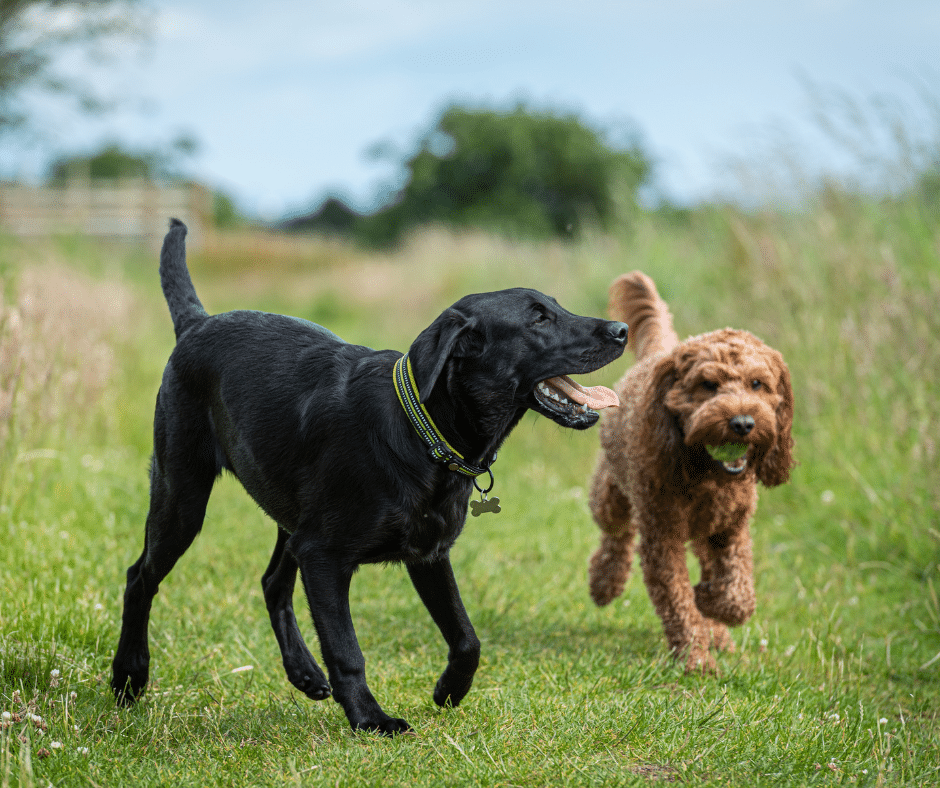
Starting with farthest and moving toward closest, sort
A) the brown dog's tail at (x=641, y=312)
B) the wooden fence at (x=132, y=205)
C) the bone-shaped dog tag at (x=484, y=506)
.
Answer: the wooden fence at (x=132, y=205) → the brown dog's tail at (x=641, y=312) → the bone-shaped dog tag at (x=484, y=506)

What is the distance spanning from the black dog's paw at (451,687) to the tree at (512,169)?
27.6 meters

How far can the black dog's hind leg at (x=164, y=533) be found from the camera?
3377mm

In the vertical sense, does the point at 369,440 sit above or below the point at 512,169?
below

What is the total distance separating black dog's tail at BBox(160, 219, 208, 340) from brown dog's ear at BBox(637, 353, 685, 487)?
202 cm

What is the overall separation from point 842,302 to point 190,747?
20.8 feet

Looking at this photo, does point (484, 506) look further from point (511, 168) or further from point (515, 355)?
point (511, 168)

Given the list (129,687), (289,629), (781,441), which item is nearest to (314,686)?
(289,629)

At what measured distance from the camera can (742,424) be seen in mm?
3756

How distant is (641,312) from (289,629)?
107 inches

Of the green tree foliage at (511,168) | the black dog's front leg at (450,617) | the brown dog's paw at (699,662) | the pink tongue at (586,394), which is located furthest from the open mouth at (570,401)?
the green tree foliage at (511,168)

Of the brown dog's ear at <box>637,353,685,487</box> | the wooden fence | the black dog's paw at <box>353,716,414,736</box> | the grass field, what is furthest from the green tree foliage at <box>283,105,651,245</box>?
the black dog's paw at <box>353,716,414,736</box>

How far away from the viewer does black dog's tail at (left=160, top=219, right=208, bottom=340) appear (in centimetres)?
374

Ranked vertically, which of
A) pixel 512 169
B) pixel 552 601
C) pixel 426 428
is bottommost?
pixel 552 601

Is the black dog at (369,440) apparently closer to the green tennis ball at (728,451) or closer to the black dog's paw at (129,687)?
the black dog's paw at (129,687)
